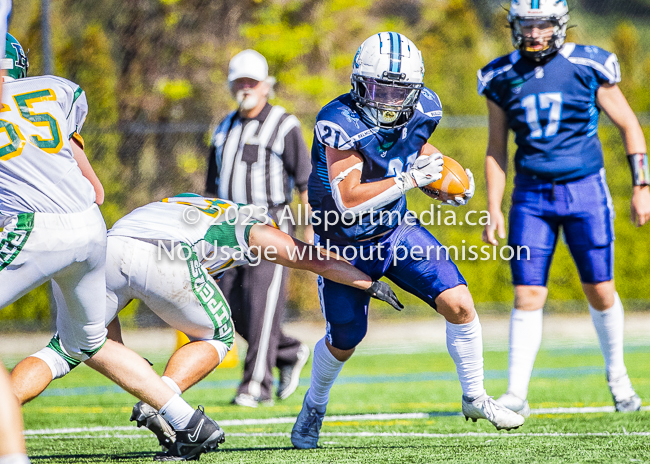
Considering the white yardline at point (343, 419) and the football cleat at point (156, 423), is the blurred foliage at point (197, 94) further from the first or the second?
the football cleat at point (156, 423)

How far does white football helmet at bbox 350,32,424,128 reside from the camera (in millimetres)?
3248

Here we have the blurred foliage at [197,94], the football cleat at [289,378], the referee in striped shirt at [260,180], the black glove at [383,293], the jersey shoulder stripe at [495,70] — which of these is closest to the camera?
the black glove at [383,293]

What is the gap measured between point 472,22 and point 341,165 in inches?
484

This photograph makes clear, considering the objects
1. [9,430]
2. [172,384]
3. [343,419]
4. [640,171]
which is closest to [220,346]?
[172,384]

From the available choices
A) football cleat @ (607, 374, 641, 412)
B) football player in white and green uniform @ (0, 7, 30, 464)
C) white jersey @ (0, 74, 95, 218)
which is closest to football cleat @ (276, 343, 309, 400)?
football cleat @ (607, 374, 641, 412)

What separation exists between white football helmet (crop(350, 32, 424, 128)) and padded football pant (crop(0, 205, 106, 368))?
47.3 inches

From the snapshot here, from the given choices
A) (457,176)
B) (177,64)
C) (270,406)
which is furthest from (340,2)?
(457,176)

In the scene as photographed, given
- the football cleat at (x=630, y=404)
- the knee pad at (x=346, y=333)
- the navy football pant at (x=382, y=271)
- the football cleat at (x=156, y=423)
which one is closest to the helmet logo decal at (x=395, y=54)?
the navy football pant at (x=382, y=271)

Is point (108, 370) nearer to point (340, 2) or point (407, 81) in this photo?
point (407, 81)

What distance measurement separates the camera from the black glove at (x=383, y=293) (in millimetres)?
3203

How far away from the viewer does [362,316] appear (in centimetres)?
344

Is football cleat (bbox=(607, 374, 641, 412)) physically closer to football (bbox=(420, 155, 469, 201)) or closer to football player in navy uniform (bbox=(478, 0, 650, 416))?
football player in navy uniform (bbox=(478, 0, 650, 416))

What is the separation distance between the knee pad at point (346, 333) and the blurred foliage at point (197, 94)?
5375 mm

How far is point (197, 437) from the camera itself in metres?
3.02
